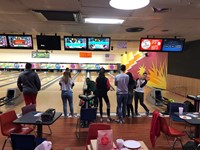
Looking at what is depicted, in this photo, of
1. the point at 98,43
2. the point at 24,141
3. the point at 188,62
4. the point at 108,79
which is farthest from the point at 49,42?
the point at 188,62

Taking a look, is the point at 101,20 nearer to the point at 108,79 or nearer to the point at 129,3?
the point at 108,79

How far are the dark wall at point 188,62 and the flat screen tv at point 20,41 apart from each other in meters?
6.04

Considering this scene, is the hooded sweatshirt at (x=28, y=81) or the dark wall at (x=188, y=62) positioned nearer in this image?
the hooded sweatshirt at (x=28, y=81)

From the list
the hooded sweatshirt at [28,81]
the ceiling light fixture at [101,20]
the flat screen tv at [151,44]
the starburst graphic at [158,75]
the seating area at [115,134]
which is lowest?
the seating area at [115,134]

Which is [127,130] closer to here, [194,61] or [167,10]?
[167,10]

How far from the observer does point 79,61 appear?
60.5ft

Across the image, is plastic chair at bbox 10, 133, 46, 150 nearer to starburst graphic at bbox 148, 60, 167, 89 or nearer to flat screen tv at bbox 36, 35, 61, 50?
flat screen tv at bbox 36, 35, 61, 50

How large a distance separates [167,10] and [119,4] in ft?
6.10

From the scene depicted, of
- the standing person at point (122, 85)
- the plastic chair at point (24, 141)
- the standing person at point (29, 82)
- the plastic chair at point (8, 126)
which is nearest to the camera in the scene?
the plastic chair at point (24, 141)

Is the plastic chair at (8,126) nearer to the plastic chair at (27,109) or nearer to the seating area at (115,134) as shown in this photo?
the plastic chair at (27,109)

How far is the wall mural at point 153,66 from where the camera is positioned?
10828 millimetres

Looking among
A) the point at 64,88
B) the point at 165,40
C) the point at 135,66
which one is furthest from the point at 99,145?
the point at 135,66

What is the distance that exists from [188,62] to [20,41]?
661 centimetres

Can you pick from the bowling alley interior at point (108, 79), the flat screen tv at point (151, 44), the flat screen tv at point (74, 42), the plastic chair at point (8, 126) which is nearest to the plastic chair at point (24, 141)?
the bowling alley interior at point (108, 79)
